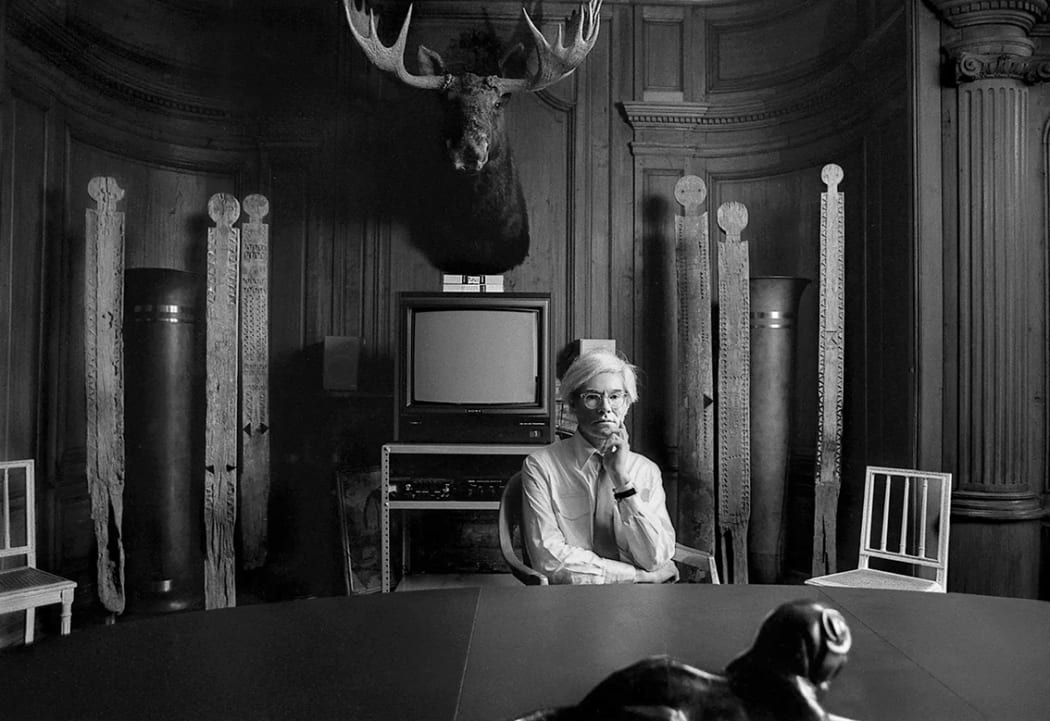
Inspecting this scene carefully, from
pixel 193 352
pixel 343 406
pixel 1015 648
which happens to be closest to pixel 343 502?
pixel 343 406

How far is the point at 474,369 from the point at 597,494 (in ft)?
4.06

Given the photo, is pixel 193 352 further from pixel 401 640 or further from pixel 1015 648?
pixel 1015 648

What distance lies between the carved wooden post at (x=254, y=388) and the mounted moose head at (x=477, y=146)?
0.78 meters

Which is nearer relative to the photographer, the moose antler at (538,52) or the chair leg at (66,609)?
the chair leg at (66,609)

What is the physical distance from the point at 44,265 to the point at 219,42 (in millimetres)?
1357

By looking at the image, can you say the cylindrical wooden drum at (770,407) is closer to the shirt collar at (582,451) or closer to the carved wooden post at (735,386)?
the carved wooden post at (735,386)

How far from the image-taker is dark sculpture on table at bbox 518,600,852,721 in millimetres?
701

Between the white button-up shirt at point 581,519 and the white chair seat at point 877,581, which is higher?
the white button-up shirt at point 581,519

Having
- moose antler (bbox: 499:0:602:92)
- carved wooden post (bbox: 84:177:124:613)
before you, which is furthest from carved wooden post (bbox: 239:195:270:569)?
moose antler (bbox: 499:0:602:92)

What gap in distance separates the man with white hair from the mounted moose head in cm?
158

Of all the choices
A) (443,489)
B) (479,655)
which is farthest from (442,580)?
(479,655)

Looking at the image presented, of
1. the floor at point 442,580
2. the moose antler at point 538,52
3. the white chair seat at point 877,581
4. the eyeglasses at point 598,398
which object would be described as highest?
the moose antler at point 538,52

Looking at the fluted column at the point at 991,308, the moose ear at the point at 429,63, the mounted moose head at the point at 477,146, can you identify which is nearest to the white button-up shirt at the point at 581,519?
the fluted column at the point at 991,308

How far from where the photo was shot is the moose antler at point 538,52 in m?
3.24
